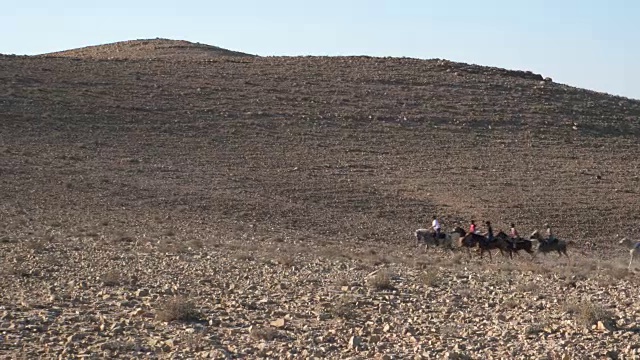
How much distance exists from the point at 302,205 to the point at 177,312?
2310cm

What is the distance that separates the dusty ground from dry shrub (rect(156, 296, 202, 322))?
30 millimetres

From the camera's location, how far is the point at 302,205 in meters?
36.3

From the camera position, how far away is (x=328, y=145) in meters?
45.6

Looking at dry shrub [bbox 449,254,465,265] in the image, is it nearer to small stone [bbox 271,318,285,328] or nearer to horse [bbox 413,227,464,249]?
horse [bbox 413,227,464,249]

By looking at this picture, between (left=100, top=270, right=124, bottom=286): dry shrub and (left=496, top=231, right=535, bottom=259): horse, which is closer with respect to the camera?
(left=100, top=270, right=124, bottom=286): dry shrub

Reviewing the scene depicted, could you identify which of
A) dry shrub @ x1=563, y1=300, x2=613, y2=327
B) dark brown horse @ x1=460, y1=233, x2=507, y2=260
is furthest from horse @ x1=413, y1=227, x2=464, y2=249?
dry shrub @ x1=563, y1=300, x2=613, y2=327

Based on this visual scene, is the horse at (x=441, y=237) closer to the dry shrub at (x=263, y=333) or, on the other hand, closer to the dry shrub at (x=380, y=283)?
the dry shrub at (x=380, y=283)

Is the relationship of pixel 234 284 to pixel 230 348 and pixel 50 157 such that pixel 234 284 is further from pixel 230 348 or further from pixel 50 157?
pixel 50 157

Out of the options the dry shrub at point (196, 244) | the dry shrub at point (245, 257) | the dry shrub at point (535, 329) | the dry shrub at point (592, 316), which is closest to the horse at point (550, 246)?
the dry shrub at point (196, 244)

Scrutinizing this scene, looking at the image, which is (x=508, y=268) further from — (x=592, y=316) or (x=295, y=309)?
(x=592, y=316)

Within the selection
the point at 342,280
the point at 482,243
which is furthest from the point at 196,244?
the point at 482,243

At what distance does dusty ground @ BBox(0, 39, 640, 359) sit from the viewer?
13.0 metres

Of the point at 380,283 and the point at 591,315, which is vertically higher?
the point at 591,315

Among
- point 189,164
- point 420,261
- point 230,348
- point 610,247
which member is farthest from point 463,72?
point 230,348
